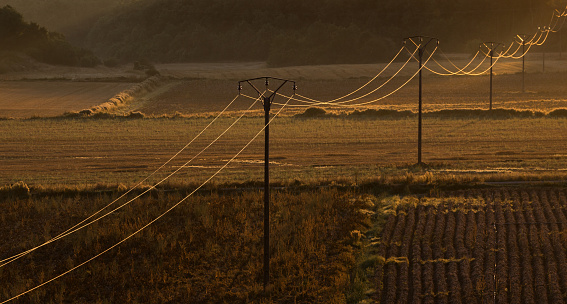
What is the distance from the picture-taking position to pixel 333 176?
36.3m

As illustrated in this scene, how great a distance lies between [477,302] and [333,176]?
1594 cm

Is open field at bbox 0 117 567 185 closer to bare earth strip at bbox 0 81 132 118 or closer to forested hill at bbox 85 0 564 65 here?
bare earth strip at bbox 0 81 132 118

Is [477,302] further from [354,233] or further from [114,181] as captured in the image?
[114,181]

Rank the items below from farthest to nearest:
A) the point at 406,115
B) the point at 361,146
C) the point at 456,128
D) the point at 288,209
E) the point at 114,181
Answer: the point at 406,115
the point at 456,128
the point at 361,146
the point at 114,181
the point at 288,209

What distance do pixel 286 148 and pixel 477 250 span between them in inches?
878

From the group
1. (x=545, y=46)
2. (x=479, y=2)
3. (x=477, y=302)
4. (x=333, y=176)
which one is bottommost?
(x=477, y=302)

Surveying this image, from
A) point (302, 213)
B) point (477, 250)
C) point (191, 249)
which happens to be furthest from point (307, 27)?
point (477, 250)

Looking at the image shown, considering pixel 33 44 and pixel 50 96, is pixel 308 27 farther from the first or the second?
pixel 50 96

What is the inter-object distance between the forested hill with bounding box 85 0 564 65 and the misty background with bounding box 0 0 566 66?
196mm

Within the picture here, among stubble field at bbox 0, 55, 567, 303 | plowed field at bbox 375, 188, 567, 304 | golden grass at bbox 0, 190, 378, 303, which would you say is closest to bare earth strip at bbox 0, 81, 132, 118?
stubble field at bbox 0, 55, 567, 303

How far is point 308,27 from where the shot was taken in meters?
157

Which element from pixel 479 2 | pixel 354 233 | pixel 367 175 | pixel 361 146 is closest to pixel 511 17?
pixel 479 2

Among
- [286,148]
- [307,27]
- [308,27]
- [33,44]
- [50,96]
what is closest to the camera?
[286,148]

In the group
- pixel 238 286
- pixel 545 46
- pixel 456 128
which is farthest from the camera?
pixel 545 46
